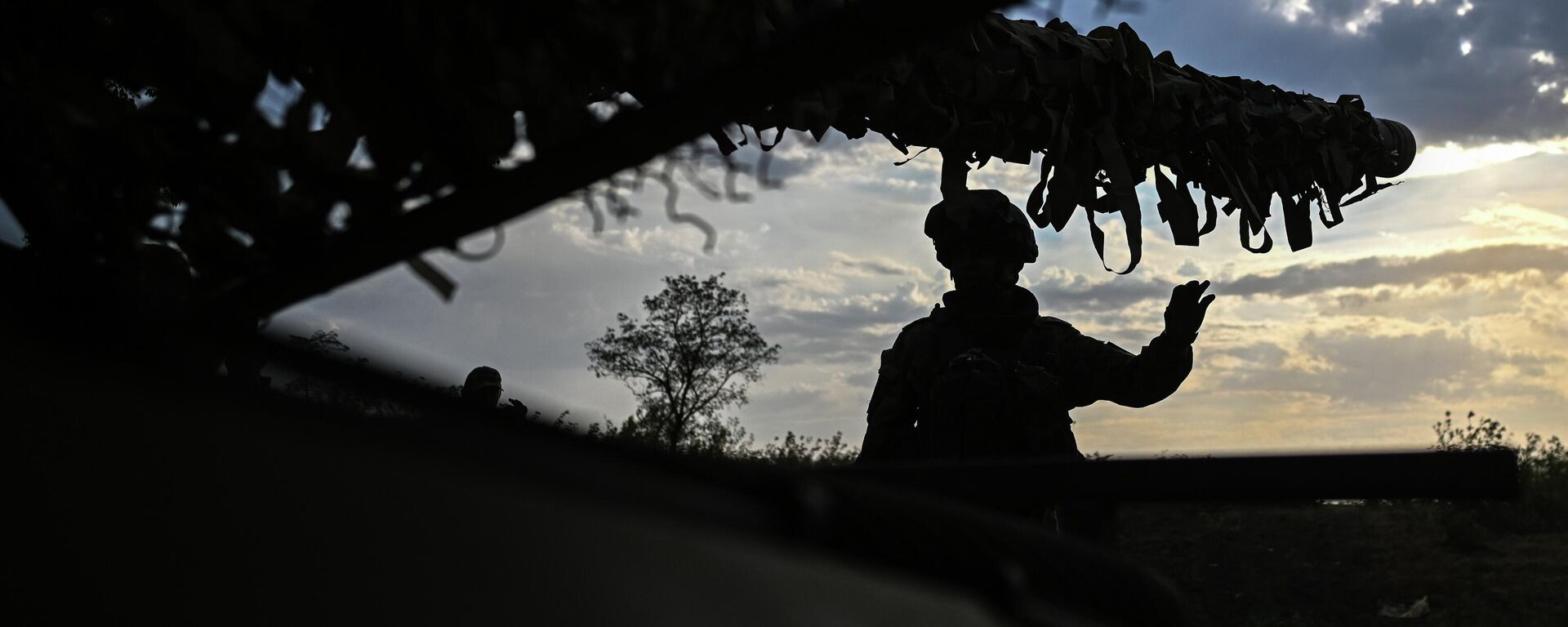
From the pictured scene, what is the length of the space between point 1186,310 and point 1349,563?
16.5ft

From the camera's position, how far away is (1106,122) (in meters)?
4.09

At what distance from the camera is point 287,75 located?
0.97m

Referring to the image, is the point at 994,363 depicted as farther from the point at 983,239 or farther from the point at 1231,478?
the point at 1231,478

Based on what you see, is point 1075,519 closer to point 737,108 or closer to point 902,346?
point 737,108

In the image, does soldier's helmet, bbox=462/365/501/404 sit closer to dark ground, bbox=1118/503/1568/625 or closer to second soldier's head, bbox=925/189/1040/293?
second soldier's head, bbox=925/189/1040/293

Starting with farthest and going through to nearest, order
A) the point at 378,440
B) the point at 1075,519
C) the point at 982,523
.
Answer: the point at 1075,519 < the point at 982,523 < the point at 378,440

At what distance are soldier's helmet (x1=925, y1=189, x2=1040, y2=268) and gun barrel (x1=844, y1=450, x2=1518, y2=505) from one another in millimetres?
2233

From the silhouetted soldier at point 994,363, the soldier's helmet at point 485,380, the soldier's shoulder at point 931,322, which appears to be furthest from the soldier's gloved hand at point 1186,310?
the soldier's helmet at point 485,380

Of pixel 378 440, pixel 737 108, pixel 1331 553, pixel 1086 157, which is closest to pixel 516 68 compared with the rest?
pixel 737 108

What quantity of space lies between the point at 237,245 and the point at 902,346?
3759 millimetres

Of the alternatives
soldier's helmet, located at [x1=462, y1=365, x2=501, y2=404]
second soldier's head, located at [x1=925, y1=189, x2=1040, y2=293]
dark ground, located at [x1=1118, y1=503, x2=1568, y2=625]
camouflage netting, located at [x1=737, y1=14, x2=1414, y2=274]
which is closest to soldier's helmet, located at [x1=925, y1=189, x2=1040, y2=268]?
second soldier's head, located at [x1=925, y1=189, x2=1040, y2=293]

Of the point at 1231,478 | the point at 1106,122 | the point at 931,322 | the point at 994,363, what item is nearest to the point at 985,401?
the point at 994,363

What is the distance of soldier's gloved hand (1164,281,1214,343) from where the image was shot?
443 cm

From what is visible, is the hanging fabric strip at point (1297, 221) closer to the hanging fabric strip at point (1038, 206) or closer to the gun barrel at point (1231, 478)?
the hanging fabric strip at point (1038, 206)
